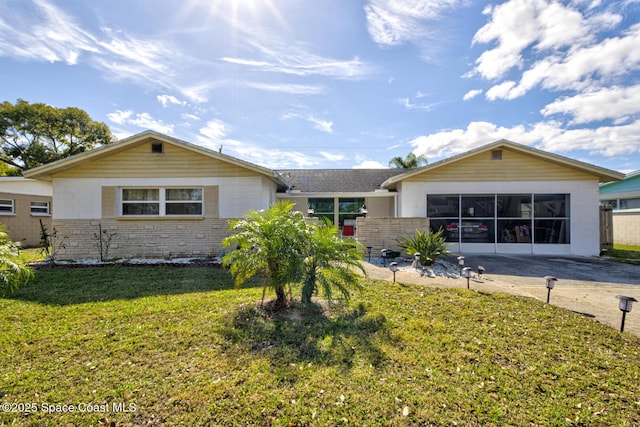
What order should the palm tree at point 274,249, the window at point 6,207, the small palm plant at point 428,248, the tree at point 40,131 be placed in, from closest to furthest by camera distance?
1. the palm tree at point 274,249
2. the small palm plant at point 428,248
3. the window at point 6,207
4. the tree at point 40,131

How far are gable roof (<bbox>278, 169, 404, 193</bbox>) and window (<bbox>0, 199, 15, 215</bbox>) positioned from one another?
47.0 feet

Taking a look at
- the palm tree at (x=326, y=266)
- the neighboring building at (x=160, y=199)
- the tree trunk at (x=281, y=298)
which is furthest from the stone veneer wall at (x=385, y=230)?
the tree trunk at (x=281, y=298)

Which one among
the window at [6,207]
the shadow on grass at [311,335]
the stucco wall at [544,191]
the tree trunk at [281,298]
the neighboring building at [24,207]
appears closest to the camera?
the shadow on grass at [311,335]

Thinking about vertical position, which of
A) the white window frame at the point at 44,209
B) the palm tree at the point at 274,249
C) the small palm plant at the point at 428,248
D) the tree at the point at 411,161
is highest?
the tree at the point at 411,161

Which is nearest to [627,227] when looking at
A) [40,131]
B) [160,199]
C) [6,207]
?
[160,199]

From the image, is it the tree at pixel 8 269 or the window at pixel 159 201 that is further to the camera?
the window at pixel 159 201

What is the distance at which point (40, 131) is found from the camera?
25500 millimetres

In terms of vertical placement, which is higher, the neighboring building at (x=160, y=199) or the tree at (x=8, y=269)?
the neighboring building at (x=160, y=199)

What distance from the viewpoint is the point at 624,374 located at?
116 inches

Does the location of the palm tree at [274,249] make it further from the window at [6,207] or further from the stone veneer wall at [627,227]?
the stone veneer wall at [627,227]

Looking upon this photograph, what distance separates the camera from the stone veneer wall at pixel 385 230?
10445mm

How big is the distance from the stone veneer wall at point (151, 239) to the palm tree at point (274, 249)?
20.0ft

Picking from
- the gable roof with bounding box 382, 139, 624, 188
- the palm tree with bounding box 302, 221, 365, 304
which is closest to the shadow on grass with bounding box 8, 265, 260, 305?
the palm tree with bounding box 302, 221, 365, 304

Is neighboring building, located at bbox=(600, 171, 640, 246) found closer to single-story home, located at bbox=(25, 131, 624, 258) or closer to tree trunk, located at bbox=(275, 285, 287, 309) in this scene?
single-story home, located at bbox=(25, 131, 624, 258)
